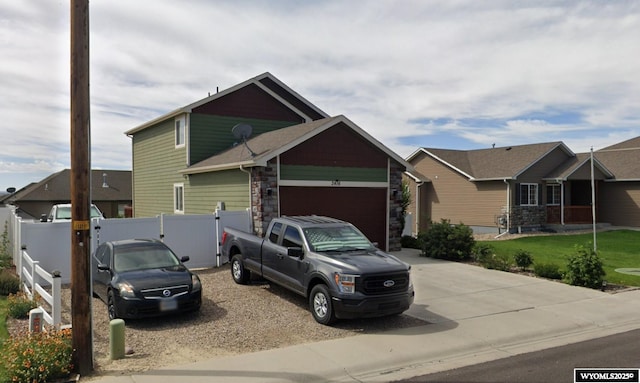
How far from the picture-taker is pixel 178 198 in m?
22.5

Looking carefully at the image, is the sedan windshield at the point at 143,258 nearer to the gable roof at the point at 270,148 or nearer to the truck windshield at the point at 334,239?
the truck windshield at the point at 334,239

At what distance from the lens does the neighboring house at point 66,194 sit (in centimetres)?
4072

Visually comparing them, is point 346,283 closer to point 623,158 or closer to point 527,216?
point 527,216

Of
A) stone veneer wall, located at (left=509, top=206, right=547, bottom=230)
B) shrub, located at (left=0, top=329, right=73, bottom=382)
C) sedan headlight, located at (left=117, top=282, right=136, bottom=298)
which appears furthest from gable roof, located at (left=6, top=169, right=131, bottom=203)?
shrub, located at (left=0, top=329, right=73, bottom=382)

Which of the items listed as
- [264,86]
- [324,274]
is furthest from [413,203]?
[324,274]

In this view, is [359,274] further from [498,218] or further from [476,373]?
[498,218]

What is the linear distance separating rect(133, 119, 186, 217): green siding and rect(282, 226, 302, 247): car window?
12380mm

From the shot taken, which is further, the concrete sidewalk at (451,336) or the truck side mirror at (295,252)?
the truck side mirror at (295,252)

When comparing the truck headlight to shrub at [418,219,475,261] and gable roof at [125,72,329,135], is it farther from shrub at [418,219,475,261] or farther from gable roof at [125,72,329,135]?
gable roof at [125,72,329,135]

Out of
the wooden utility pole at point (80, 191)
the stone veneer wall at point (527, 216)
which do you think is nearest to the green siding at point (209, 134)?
the wooden utility pole at point (80, 191)

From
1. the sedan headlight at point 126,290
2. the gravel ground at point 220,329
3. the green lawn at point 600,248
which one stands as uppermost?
the sedan headlight at point 126,290

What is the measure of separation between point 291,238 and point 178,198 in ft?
44.9

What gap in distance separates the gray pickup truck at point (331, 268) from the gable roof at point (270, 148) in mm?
4431

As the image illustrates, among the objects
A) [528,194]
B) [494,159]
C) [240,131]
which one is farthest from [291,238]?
[494,159]
